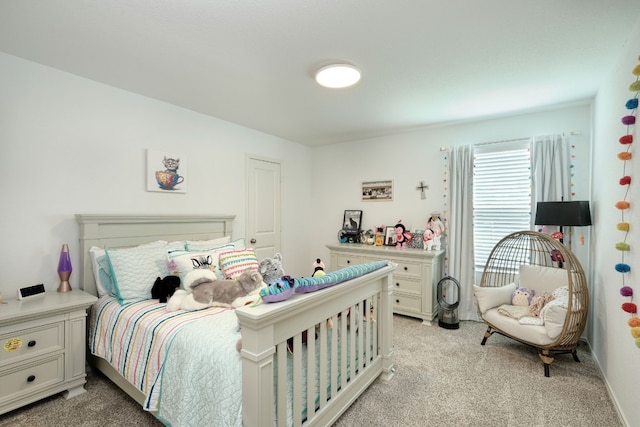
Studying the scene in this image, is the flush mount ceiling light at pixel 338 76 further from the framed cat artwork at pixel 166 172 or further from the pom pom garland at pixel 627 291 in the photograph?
the pom pom garland at pixel 627 291

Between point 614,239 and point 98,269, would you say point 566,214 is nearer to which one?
point 614,239

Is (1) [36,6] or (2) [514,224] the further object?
(2) [514,224]

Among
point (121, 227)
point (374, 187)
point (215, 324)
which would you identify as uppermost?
point (374, 187)

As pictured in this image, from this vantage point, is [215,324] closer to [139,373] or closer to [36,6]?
[139,373]

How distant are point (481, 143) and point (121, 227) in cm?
396

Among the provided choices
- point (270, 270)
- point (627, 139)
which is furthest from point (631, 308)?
point (270, 270)

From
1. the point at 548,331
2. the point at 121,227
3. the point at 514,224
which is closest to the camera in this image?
the point at 548,331

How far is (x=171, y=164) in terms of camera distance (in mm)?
3064

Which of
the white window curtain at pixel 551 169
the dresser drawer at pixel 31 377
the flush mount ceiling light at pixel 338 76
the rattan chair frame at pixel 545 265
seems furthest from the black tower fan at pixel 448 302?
the dresser drawer at pixel 31 377

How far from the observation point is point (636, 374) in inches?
64.8

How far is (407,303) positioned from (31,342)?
346 centimetres

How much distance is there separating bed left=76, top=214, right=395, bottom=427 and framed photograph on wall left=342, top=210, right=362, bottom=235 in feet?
6.97

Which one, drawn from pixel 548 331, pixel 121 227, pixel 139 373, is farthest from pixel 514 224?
pixel 121 227

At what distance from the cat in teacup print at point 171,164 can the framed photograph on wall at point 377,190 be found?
8.52 ft
